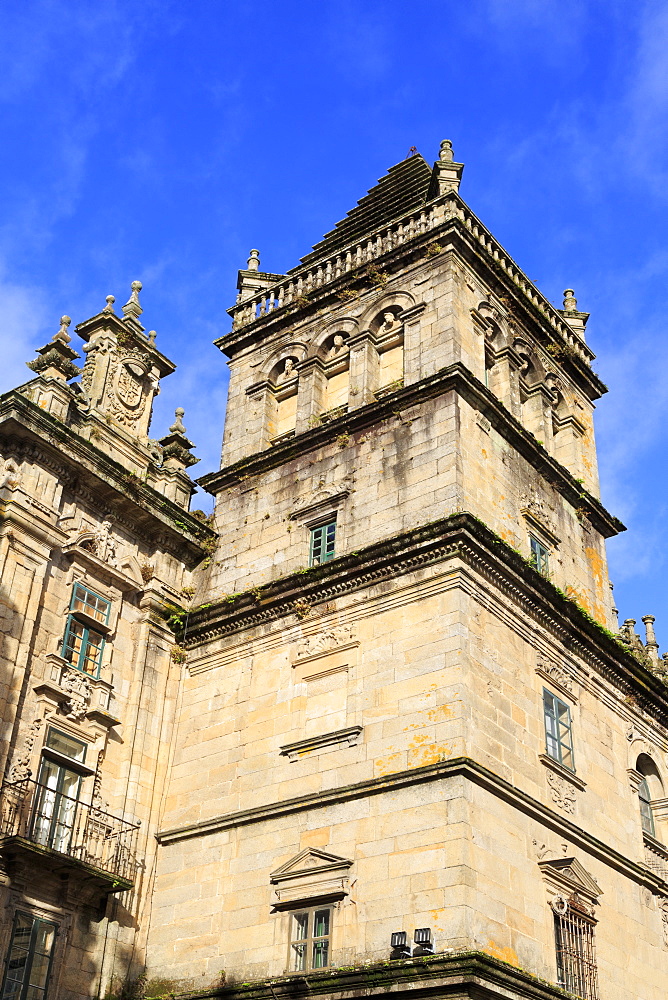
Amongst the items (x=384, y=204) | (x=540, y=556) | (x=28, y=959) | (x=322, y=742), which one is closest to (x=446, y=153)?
(x=384, y=204)

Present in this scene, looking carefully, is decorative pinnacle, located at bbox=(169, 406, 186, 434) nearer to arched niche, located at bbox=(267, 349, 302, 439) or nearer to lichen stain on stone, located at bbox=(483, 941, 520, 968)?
arched niche, located at bbox=(267, 349, 302, 439)

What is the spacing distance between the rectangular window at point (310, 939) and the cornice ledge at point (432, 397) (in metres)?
10.5

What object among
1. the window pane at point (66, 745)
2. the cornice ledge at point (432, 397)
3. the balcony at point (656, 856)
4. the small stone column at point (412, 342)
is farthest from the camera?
the small stone column at point (412, 342)

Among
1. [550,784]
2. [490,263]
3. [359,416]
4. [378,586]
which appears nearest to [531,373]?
[490,263]

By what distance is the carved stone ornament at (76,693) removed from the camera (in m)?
21.8

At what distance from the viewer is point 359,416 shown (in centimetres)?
2555

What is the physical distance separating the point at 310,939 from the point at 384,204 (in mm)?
20448

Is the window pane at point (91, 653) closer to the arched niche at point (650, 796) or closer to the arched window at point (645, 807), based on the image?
the arched niche at point (650, 796)

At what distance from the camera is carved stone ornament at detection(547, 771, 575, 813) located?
71.0ft

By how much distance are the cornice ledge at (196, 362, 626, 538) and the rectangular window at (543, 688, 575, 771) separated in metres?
5.91

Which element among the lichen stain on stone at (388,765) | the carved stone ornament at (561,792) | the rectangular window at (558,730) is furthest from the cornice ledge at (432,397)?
the lichen stain on stone at (388,765)

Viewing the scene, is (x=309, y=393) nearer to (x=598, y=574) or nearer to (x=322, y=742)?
(x=598, y=574)

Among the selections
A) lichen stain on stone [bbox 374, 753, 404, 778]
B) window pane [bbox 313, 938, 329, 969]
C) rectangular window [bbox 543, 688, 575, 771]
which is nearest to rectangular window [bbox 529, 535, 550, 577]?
rectangular window [bbox 543, 688, 575, 771]

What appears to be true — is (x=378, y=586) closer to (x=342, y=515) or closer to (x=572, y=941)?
(x=342, y=515)
